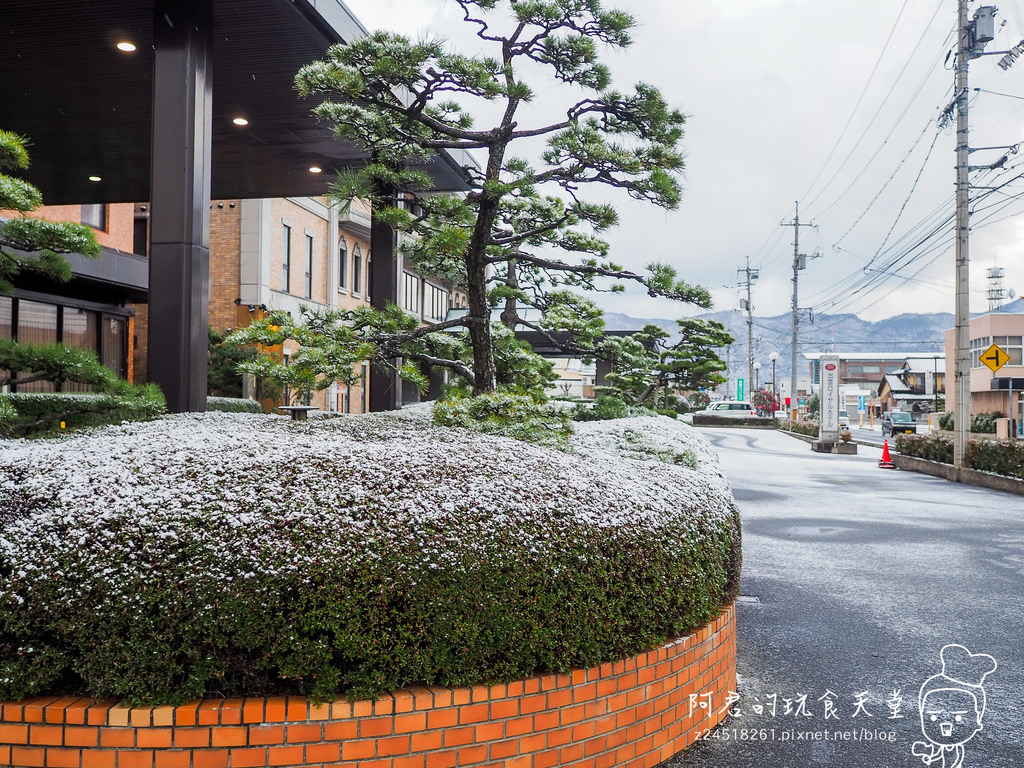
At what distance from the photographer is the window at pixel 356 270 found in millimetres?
30017

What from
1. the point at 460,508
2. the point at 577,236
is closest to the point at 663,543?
the point at 460,508

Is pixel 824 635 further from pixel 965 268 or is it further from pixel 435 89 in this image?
pixel 965 268

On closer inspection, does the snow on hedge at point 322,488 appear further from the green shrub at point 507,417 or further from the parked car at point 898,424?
the parked car at point 898,424

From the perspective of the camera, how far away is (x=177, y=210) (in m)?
8.50

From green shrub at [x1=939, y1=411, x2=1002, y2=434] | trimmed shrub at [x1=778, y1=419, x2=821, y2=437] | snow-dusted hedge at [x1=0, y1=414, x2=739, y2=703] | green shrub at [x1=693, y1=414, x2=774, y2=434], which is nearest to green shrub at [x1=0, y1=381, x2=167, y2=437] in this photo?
snow-dusted hedge at [x1=0, y1=414, x2=739, y2=703]

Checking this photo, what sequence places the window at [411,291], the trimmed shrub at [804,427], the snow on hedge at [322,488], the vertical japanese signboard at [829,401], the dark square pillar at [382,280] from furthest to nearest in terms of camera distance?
the trimmed shrub at [804,427]
the window at [411,291]
the vertical japanese signboard at [829,401]
the dark square pillar at [382,280]
the snow on hedge at [322,488]

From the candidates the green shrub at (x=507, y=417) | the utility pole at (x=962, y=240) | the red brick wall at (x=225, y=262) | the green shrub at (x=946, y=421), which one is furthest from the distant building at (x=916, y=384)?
the green shrub at (x=507, y=417)

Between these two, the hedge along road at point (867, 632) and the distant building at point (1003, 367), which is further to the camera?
the distant building at point (1003, 367)

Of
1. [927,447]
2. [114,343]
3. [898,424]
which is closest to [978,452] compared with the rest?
[927,447]

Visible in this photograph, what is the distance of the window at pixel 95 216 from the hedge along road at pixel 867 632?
63.2ft

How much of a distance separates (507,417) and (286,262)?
20243 millimetres

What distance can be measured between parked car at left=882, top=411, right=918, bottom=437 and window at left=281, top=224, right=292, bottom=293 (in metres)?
35.1

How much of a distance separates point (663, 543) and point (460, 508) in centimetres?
115

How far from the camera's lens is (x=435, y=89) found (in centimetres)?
743
